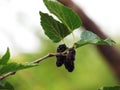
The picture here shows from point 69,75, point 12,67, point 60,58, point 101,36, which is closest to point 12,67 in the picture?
point 12,67

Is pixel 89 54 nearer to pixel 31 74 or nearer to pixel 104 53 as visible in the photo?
pixel 31 74

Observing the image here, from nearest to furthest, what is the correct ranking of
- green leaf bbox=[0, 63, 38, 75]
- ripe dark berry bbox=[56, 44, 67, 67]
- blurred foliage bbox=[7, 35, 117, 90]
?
green leaf bbox=[0, 63, 38, 75] < ripe dark berry bbox=[56, 44, 67, 67] < blurred foliage bbox=[7, 35, 117, 90]

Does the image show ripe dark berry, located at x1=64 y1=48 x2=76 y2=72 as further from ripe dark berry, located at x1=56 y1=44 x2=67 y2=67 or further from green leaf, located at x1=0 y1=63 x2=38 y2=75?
green leaf, located at x1=0 y1=63 x2=38 y2=75

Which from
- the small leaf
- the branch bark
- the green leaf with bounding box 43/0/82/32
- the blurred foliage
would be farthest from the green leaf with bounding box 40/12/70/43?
the blurred foliage

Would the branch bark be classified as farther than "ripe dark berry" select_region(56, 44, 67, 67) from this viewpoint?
Yes

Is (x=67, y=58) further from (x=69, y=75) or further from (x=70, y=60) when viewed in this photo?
(x=69, y=75)

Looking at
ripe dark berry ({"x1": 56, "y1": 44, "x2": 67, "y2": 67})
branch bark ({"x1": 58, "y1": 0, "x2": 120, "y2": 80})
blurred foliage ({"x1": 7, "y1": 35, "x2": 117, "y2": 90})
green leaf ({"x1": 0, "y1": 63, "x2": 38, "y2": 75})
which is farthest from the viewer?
blurred foliage ({"x1": 7, "y1": 35, "x2": 117, "y2": 90})
